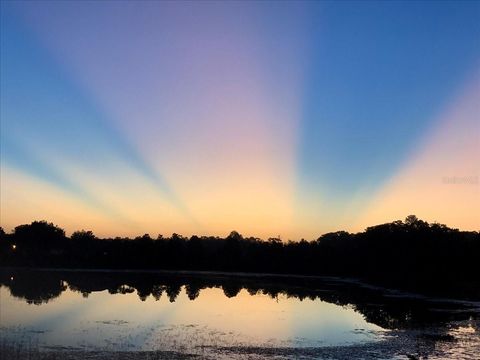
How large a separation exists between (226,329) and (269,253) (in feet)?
413

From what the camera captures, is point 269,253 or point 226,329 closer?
point 226,329

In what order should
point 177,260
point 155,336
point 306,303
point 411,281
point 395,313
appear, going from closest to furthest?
point 155,336
point 395,313
point 306,303
point 411,281
point 177,260

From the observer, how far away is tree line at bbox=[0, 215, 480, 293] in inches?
4377

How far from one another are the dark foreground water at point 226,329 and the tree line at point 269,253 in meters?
56.2

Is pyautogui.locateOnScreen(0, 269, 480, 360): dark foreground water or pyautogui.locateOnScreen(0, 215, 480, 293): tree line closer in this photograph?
pyautogui.locateOnScreen(0, 269, 480, 360): dark foreground water

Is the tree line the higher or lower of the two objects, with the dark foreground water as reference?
higher

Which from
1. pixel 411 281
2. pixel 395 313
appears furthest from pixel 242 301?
pixel 411 281

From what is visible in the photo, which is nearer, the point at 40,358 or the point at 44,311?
the point at 40,358

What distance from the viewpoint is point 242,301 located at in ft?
185

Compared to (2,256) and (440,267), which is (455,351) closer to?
(440,267)

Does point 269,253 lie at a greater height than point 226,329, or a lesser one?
greater

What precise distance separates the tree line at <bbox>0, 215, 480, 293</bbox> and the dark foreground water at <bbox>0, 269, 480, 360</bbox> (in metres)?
56.2

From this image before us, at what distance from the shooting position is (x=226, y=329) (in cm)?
3388

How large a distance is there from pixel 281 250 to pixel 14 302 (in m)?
121
